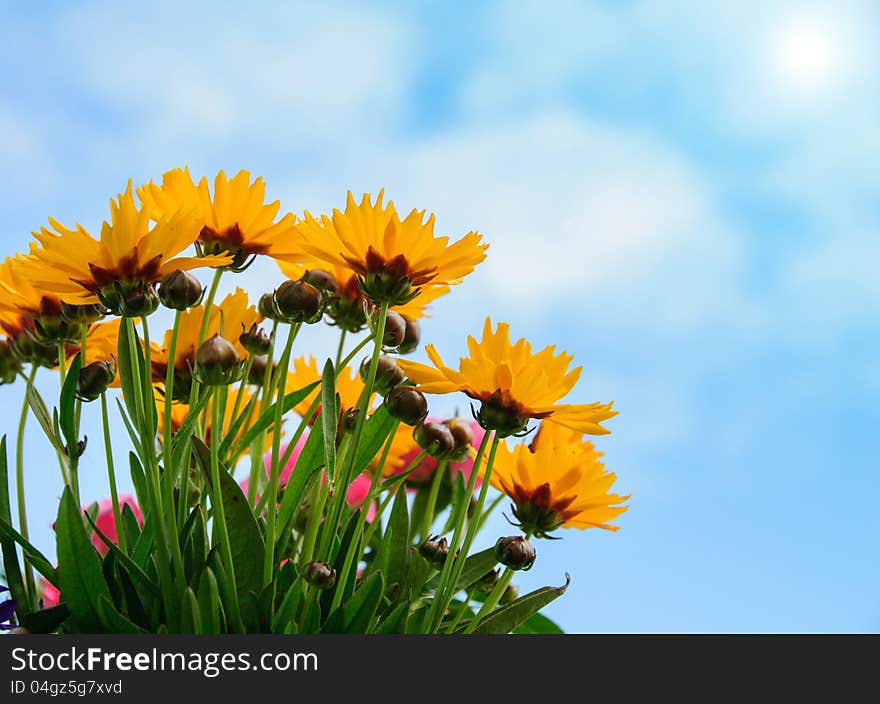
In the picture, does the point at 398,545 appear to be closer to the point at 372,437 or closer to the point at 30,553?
the point at 372,437

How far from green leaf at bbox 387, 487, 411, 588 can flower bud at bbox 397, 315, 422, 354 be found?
9 cm

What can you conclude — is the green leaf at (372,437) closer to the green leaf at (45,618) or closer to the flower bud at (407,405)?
the flower bud at (407,405)

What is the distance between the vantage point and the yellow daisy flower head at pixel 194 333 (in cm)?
62

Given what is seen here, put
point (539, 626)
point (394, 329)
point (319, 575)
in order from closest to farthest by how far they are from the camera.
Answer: point (319, 575) < point (394, 329) < point (539, 626)

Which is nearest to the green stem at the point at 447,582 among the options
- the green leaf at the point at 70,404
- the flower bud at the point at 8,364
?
the green leaf at the point at 70,404

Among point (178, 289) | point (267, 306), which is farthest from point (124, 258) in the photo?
point (267, 306)

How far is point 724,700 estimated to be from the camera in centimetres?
48

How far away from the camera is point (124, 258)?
1.63 feet

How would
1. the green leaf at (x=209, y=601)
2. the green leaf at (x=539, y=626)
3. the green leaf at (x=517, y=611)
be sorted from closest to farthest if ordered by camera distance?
the green leaf at (x=209, y=601), the green leaf at (x=517, y=611), the green leaf at (x=539, y=626)

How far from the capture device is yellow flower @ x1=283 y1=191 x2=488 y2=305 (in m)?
0.53

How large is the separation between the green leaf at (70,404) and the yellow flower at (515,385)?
0.18 meters

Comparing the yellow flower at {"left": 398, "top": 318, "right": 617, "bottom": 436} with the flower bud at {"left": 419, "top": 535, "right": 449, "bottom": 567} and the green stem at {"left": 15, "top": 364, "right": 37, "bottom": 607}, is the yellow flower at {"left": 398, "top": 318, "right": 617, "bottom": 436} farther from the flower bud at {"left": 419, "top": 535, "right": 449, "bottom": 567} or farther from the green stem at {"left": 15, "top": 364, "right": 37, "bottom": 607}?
the green stem at {"left": 15, "top": 364, "right": 37, "bottom": 607}

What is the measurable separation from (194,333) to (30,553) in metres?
0.16

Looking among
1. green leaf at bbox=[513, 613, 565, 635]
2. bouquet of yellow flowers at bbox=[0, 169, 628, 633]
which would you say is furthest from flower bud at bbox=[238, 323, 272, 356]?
green leaf at bbox=[513, 613, 565, 635]
